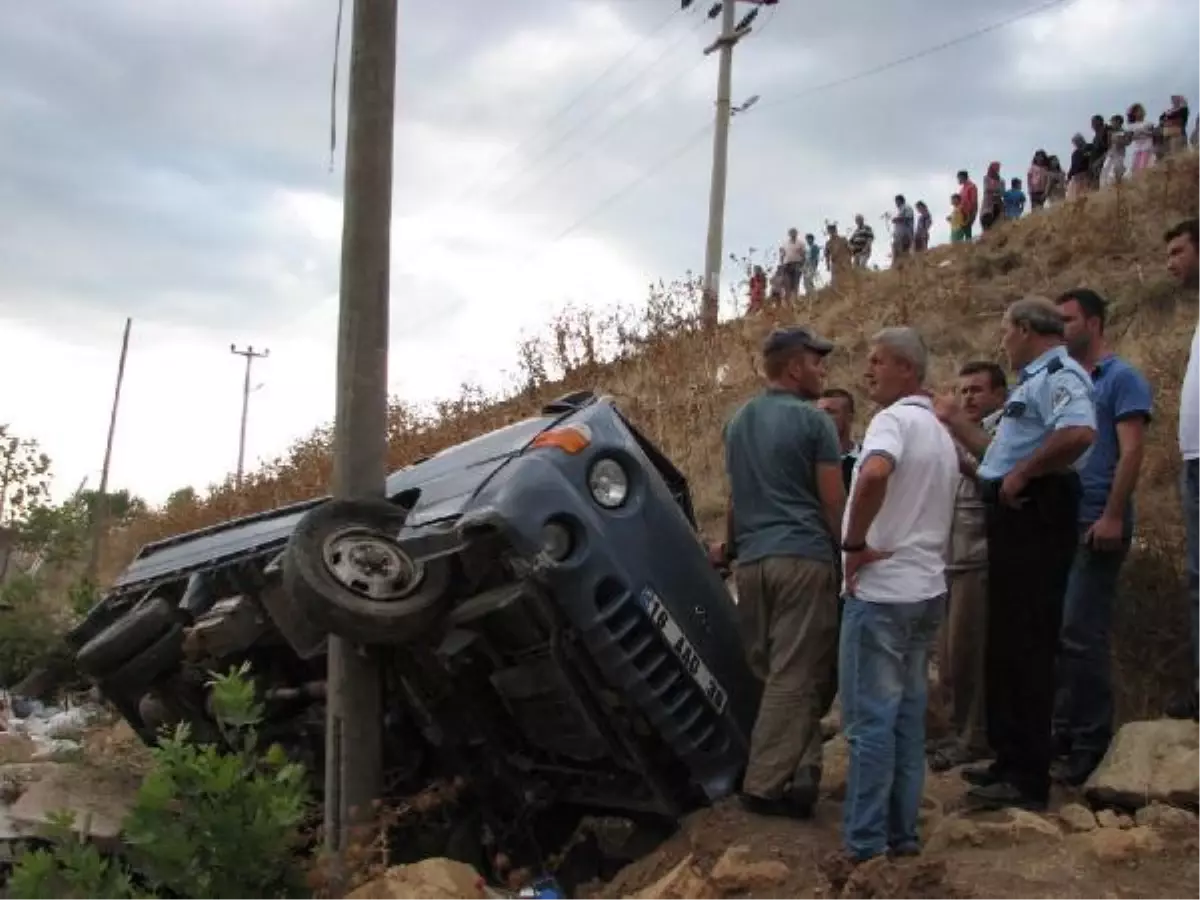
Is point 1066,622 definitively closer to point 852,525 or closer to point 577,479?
point 852,525

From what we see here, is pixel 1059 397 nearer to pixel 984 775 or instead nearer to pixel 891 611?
pixel 891 611

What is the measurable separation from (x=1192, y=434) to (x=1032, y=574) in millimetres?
869

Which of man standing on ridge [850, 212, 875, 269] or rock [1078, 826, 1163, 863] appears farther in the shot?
man standing on ridge [850, 212, 875, 269]

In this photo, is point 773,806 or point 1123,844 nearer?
point 1123,844

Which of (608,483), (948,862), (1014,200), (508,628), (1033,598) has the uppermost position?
(1014,200)

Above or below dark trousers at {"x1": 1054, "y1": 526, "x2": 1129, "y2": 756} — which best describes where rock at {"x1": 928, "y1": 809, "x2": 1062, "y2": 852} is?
below

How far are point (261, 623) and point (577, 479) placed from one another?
1.37m

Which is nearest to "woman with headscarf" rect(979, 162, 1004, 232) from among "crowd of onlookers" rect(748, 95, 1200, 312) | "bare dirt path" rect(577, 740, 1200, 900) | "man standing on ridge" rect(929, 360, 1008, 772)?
"crowd of onlookers" rect(748, 95, 1200, 312)

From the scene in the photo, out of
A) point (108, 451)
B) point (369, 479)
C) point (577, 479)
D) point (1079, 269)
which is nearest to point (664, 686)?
point (577, 479)

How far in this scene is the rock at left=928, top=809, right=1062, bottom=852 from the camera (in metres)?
3.80

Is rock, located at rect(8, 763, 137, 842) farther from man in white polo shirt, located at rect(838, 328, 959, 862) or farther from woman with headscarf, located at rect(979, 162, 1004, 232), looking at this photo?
woman with headscarf, located at rect(979, 162, 1004, 232)

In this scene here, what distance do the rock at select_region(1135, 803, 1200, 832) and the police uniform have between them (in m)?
0.34

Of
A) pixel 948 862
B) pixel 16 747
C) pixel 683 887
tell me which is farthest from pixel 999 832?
pixel 16 747

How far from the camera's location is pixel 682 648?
4.30m
